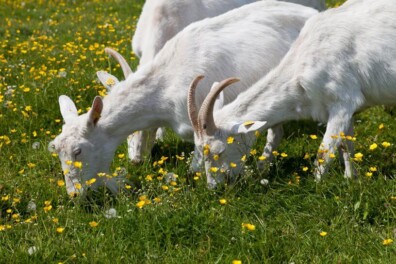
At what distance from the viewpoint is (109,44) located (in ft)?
35.2

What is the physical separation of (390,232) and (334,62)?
1.65 meters

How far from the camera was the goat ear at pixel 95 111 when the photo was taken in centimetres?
583

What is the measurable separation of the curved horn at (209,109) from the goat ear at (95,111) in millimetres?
933

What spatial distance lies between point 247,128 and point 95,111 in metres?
1.33

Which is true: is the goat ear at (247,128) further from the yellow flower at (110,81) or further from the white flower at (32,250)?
the white flower at (32,250)

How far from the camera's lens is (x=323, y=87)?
219 inches

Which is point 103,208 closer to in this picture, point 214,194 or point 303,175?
point 214,194

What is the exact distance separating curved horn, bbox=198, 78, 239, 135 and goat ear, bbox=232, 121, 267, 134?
0.19m

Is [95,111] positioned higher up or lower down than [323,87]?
higher up

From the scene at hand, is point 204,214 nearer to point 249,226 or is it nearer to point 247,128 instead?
point 249,226

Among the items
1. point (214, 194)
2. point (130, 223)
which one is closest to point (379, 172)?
point (214, 194)

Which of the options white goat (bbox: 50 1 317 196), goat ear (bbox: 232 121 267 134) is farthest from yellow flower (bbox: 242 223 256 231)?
white goat (bbox: 50 1 317 196)

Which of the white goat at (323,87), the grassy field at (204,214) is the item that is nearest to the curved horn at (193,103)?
the white goat at (323,87)

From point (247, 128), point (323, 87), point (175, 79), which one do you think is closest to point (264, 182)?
point (247, 128)
